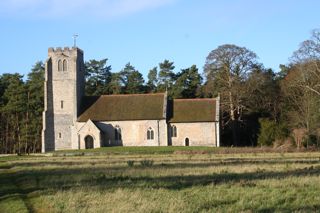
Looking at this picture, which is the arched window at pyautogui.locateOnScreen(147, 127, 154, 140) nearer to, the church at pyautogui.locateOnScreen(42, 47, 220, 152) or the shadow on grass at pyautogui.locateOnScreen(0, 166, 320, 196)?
the church at pyautogui.locateOnScreen(42, 47, 220, 152)

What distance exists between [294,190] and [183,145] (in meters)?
55.6

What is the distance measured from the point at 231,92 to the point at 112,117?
16.5 metres

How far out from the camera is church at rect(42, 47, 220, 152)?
69688mm

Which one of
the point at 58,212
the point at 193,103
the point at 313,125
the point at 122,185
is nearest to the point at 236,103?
the point at 193,103

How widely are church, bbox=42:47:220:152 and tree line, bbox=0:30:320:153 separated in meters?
4.81

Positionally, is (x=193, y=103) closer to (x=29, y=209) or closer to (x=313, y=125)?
(x=313, y=125)

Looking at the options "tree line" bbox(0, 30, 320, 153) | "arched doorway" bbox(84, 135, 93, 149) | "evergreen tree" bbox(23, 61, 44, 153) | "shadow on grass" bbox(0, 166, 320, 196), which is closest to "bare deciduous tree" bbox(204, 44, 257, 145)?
"tree line" bbox(0, 30, 320, 153)

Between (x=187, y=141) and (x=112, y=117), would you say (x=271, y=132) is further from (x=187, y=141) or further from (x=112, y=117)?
(x=112, y=117)

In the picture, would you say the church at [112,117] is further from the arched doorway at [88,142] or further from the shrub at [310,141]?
the shrub at [310,141]

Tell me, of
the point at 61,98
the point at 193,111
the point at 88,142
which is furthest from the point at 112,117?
the point at 193,111

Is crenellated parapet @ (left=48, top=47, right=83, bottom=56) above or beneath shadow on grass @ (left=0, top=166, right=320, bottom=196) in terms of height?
above

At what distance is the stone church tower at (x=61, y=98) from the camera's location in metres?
71.0

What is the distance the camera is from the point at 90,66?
341ft

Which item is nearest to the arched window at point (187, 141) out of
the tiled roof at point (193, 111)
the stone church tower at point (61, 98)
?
the tiled roof at point (193, 111)
